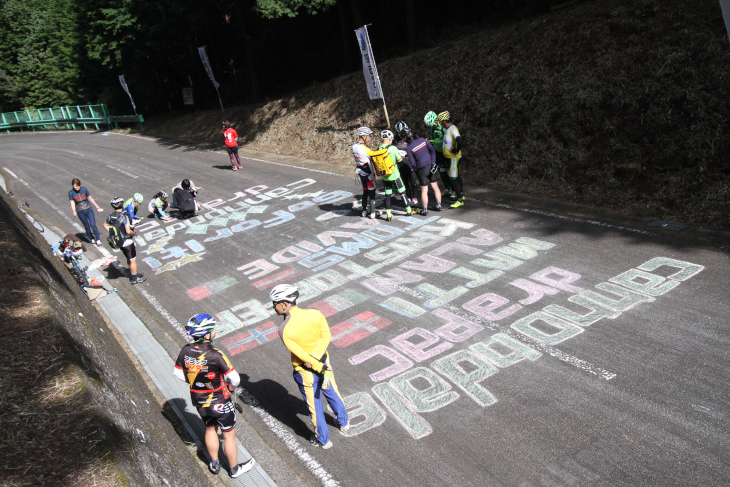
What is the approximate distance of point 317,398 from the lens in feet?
17.1

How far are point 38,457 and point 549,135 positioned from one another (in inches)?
503

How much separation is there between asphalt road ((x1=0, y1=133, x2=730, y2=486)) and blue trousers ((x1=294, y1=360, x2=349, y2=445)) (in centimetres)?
26

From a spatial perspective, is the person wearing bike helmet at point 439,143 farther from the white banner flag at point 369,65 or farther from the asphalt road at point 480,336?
the white banner flag at point 369,65

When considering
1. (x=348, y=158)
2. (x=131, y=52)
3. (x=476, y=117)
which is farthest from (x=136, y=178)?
(x=131, y=52)

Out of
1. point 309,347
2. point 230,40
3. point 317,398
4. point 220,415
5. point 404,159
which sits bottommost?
point 317,398

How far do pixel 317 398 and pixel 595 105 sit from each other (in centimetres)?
1096

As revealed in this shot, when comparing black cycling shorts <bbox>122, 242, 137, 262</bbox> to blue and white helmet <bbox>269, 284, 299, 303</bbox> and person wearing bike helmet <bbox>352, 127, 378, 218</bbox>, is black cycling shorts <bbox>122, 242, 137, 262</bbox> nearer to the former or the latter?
person wearing bike helmet <bbox>352, 127, 378, 218</bbox>

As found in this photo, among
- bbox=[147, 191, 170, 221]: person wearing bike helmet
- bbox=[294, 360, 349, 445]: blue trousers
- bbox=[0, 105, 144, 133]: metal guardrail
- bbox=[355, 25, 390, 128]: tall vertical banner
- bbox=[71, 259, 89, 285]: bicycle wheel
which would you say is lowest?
bbox=[294, 360, 349, 445]: blue trousers

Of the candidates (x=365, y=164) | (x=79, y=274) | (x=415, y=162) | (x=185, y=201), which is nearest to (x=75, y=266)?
(x=79, y=274)

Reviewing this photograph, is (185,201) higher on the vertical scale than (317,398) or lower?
higher

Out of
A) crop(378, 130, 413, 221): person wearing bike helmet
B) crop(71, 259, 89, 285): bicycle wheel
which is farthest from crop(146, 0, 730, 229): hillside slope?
crop(71, 259, 89, 285): bicycle wheel

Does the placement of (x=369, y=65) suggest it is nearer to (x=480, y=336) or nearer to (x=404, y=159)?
(x=404, y=159)

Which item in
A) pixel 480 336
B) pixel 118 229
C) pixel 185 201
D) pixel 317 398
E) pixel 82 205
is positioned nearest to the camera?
pixel 317 398

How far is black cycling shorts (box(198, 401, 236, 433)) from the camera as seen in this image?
5062 mm
